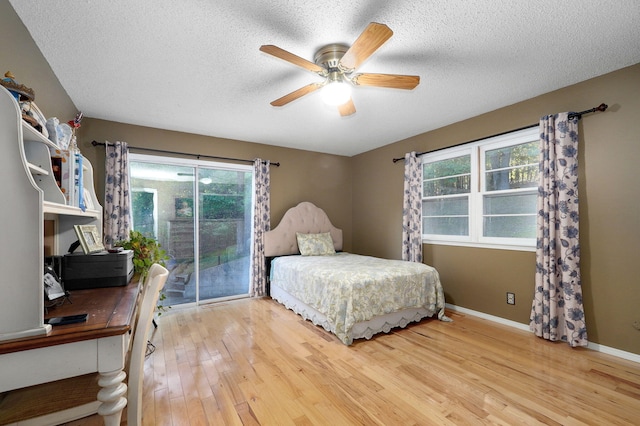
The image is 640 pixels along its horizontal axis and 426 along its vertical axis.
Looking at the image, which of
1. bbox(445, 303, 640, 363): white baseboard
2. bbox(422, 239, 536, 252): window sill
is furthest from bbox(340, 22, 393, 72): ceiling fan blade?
bbox(445, 303, 640, 363): white baseboard

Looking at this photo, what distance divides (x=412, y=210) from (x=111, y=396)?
3667mm

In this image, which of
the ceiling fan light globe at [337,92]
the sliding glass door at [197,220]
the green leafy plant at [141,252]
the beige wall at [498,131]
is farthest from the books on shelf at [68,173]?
the sliding glass door at [197,220]

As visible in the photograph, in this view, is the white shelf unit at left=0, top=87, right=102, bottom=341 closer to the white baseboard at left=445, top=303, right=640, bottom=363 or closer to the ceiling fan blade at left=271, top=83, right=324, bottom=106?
the ceiling fan blade at left=271, top=83, right=324, bottom=106

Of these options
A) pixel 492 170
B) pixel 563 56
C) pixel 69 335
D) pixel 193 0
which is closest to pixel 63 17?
pixel 193 0

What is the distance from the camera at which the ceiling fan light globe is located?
2054 mm

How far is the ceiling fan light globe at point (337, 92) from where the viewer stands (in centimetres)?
205

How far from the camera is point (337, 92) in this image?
6.82 feet

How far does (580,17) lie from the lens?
5.59 ft

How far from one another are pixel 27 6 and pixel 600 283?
4.66 meters

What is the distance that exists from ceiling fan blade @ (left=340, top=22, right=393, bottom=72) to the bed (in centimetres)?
189

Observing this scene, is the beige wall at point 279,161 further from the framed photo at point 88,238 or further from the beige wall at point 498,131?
the framed photo at point 88,238

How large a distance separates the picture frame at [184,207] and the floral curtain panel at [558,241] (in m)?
4.22

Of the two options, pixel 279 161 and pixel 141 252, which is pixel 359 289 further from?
pixel 279 161

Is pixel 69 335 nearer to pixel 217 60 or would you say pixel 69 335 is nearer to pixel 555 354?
pixel 217 60
